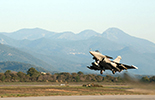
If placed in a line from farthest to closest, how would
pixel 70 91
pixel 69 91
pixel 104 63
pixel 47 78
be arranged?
pixel 47 78, pixel 69 91, pixel 70 91, pixel 104 63

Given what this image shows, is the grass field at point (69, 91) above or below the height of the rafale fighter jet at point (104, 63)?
below

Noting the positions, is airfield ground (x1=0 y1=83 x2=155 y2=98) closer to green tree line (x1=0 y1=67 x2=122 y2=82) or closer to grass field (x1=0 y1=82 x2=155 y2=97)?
grass field (x1=0 y1=82 x2=155 y2=97)

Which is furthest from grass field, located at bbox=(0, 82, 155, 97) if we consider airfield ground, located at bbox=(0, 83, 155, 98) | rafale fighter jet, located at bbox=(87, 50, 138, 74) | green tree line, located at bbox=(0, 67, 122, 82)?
green tree line, located at bbox=(0, 67, 122, 82)

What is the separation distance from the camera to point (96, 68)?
61.7 metres

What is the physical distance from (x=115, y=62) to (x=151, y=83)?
814 inches

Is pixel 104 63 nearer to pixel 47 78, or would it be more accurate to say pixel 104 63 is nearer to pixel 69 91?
pixel 69 91

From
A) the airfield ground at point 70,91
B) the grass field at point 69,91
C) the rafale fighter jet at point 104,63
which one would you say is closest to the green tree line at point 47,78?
the grass field at point 69,91

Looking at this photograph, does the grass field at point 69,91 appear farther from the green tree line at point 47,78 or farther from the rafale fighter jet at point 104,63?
the green tree line at point 47,78

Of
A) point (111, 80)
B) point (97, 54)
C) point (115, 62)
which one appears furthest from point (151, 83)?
point (111, 80)

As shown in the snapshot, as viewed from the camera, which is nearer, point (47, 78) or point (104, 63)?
point (104, 63)

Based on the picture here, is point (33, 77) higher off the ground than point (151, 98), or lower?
higher

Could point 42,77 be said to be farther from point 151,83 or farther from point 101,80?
point 151,83

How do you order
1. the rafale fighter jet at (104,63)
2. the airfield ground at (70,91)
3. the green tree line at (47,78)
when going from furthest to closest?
the green tree line at (47,78)
the airfield ground at (70,91)
the rafale fighter jet at (104,63)

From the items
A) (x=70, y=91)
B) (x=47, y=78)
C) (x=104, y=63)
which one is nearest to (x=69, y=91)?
(x=70, y=91)
